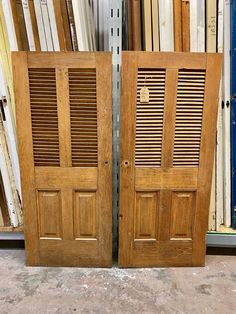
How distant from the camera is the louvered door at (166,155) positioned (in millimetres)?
1427

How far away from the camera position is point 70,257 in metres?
1.64

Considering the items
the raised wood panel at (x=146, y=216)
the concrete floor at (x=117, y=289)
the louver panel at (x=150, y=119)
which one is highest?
the louver panel at (x=150, y=119)

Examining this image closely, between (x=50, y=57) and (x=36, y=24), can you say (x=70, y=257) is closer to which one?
(x=50, y=57)

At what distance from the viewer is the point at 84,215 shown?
1599 millimetres

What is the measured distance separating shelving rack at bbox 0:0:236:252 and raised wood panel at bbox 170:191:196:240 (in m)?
0.23

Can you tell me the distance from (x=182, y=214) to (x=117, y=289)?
59 centimetres

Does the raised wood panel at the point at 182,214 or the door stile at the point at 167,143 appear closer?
the door stile at the point at 167,143

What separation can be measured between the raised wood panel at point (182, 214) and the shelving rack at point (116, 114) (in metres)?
0.23

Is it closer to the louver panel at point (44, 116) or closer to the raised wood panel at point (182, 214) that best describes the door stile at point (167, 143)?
the raised wood panel at point (182, 214)

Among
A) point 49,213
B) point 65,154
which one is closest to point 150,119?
point 65,154

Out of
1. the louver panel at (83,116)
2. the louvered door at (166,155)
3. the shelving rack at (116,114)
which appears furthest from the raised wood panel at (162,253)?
the louver panel at (83,116)

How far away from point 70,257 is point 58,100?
3.24 feet

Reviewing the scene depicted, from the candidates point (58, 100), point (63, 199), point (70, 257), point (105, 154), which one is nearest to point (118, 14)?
point (58, 100)

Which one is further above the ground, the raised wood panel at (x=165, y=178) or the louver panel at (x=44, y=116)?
the louver panel at (x=44, y=116)
